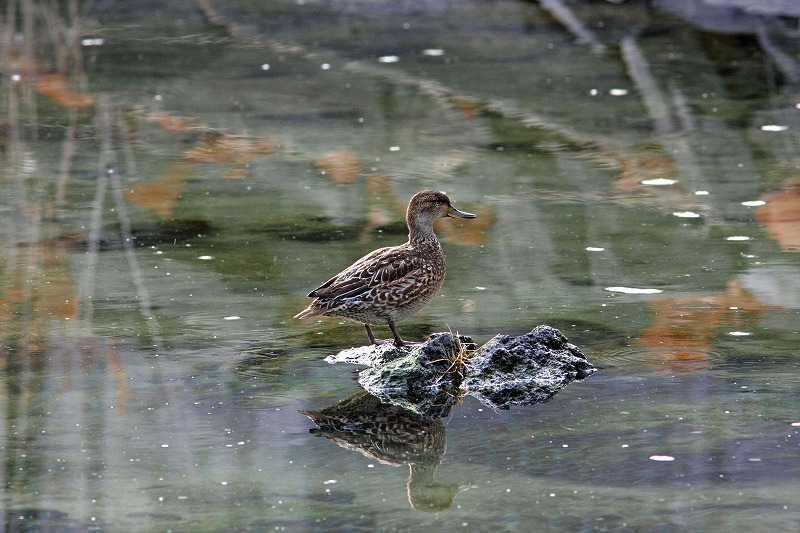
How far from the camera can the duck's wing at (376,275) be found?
729 centimetres

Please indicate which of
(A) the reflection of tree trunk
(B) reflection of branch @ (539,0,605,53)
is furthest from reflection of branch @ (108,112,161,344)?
(B) reflection of branch @ (539,0,605,53)

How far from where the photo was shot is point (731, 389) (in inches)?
269

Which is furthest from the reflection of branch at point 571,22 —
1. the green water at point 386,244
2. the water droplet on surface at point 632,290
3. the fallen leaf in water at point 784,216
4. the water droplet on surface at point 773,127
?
the water droplet on surface at point 632,290

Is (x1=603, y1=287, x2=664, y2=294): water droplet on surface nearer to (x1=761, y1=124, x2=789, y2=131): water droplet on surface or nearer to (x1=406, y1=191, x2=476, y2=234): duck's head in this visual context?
(x1=406, y1=191, x2=476, y2=234): duck's head

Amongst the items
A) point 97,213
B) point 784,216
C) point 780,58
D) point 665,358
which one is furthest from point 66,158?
point 780,58

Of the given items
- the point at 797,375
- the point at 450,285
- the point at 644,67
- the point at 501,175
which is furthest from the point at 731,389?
the point at 644,67

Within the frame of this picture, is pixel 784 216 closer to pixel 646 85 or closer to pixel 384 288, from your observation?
pixel 384 288

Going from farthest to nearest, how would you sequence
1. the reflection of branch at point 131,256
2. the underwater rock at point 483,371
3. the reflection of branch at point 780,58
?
the reflection of branch at point 780,58, the reflection of branch at point 131,256, the underwater rock at point 483,371

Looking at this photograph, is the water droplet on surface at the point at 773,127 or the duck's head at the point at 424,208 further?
the water droplet on surface at the point at 773,127

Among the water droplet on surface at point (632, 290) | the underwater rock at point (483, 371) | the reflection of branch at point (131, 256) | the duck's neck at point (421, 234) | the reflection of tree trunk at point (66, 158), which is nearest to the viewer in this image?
the underwater rock at point (483, 371)

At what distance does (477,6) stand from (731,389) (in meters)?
12.8

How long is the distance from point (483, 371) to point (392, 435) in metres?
0.81

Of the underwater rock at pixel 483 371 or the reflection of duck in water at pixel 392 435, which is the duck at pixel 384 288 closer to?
the underwater rock at pixel 483 371

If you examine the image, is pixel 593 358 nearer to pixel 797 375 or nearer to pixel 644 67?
pixel 797 375
